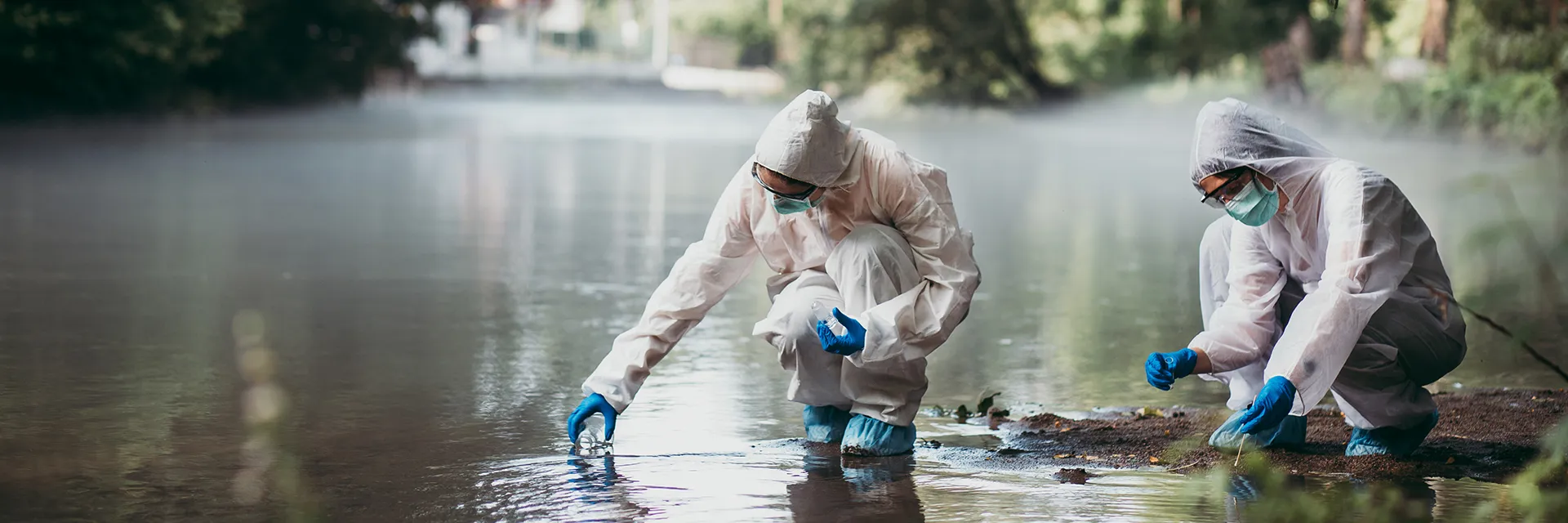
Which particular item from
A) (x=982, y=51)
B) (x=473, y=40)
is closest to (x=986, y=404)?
(x=982, y=51)

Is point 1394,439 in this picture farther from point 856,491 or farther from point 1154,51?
point 1154,51

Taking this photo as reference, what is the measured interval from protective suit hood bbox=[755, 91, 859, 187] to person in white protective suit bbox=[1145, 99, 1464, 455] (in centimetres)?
89

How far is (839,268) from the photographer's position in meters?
4.50

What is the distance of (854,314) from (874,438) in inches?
13.1

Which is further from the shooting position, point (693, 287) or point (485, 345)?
point (485, 345)

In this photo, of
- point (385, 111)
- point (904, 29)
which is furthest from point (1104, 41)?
point (385, 111)

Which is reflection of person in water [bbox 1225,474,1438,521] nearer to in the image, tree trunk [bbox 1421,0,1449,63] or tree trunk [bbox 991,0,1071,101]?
tree trunk [bbox 1421,0,1449,63]

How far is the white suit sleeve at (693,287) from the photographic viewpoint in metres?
4.55

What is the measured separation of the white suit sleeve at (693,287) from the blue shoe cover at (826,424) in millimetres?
432

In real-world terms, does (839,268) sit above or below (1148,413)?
above

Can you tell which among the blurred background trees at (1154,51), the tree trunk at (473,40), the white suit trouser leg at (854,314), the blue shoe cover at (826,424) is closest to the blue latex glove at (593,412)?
the white suit trouser leg at (854,314)

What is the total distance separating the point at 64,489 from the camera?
3.99 m

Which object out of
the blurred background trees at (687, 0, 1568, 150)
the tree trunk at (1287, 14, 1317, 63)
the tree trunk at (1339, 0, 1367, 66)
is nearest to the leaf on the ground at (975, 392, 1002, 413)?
the blurred background trees at (687, 0, 1568, 150)

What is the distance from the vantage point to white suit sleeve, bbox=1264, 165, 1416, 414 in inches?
162
